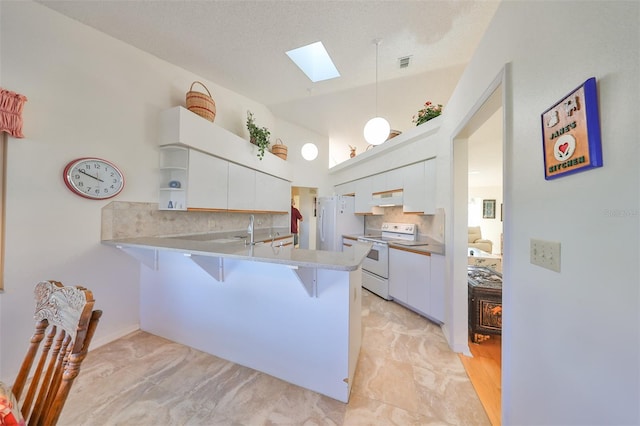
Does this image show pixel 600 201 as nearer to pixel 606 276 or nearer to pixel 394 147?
pixel 606 276

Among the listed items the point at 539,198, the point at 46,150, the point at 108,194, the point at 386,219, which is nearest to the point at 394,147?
the point at 386,219

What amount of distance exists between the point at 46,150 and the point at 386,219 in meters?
4.26

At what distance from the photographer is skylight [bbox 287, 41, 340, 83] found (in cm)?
244

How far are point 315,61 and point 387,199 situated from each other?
220 centimetres

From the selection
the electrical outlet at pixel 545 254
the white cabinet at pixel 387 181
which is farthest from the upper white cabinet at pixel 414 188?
the electrical outlet at pixel 545 254

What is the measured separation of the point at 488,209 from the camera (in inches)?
271

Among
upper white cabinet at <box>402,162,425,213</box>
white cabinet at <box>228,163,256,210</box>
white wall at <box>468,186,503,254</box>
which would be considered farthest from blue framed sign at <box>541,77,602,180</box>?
white wall at <box>468,186,503,254</box>

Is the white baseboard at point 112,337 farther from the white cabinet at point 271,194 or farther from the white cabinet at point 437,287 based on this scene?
the white cabinet at point 437,287

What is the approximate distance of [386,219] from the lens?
4129mm

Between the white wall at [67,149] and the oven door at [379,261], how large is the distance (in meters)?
2.90

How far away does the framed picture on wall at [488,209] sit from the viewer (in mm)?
6828

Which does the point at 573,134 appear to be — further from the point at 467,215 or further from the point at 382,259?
the point at 382,259

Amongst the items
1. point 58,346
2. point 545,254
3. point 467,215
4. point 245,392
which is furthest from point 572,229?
point 245,392

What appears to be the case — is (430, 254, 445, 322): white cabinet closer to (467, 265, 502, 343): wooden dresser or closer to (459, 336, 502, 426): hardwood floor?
(467, 265, 502, 343): wooden dresser
